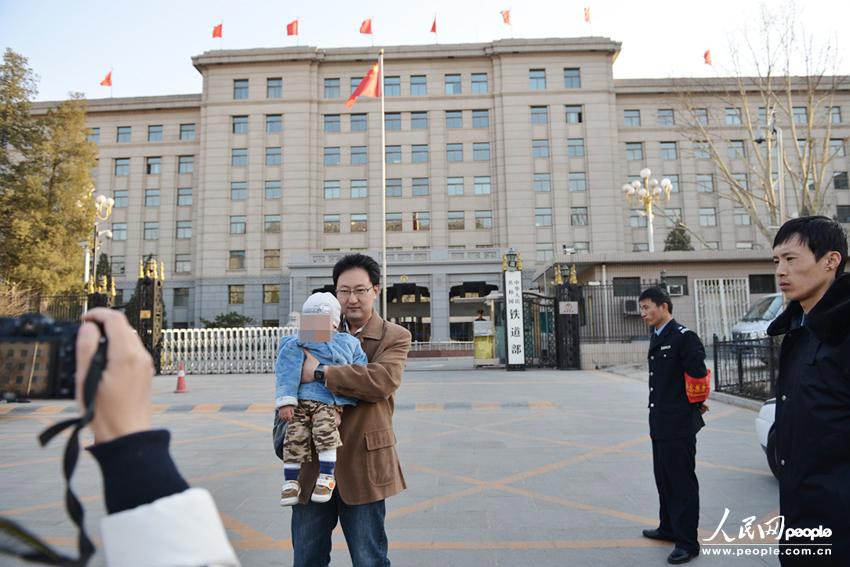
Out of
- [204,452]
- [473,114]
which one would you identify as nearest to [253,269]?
[473,114]

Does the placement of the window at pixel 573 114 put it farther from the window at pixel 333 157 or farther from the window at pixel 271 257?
the window at pixel 271 257

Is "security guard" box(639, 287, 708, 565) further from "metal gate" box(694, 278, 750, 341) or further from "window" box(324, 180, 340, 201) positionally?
"window" box(324, 180, 340, 201)

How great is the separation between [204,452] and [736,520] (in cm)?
590

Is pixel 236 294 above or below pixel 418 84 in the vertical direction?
below

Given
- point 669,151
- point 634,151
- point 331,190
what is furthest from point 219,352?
point 669,151

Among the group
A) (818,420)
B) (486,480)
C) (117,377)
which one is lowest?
(486,480)

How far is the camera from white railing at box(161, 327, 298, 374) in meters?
19.8

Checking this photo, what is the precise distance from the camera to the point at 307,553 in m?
2.46

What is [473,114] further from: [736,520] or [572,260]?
[736,520]

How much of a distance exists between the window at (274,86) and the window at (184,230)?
11.9 meters

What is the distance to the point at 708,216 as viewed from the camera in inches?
1672

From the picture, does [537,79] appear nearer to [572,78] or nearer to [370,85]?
[572,78]

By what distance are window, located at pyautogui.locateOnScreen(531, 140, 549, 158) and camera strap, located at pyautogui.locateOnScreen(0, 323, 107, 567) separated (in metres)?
41.6

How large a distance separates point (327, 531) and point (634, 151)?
45.8m
